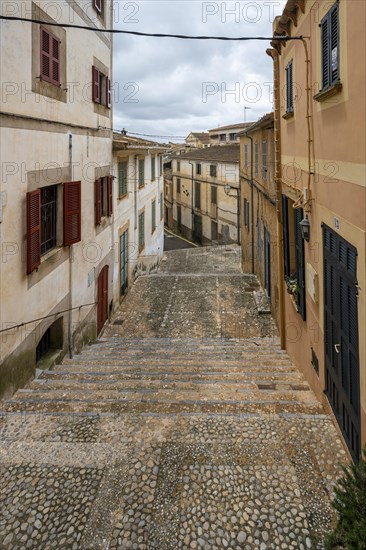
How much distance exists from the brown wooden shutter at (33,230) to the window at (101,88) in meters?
4.88

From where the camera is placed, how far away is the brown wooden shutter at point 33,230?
23.2 ft

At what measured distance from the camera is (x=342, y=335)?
16.0ft

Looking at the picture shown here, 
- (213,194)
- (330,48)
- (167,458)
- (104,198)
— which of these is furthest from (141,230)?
(167,458)

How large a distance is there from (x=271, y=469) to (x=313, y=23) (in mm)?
5968

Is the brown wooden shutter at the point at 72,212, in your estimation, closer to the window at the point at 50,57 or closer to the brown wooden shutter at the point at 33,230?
the brown wooden shutter at the point at 33,230

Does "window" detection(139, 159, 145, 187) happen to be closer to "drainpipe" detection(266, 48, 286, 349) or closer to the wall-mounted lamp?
"drainpipe" detection(266, 48, 286, 349)

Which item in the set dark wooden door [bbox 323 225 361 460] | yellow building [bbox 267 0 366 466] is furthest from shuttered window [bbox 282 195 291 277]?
dark wooden door [bbox 323 225 361 460]

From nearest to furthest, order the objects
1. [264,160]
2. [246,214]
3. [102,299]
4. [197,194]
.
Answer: [102,299], [264,160], [246,214], [197,194]

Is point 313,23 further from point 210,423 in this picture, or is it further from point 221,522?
point 221,522

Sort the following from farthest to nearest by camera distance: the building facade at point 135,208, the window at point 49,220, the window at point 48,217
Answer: the building facade at point 135,208
the window at point 48,217
the window at point 49,220

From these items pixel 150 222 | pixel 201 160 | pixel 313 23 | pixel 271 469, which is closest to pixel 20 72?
pixel 313 23

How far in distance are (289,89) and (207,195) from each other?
26.6 meters

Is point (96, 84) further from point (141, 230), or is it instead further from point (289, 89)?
point (141, 230)

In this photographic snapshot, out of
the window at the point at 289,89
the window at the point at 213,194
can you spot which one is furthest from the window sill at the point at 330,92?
the window at the point at 213,194
